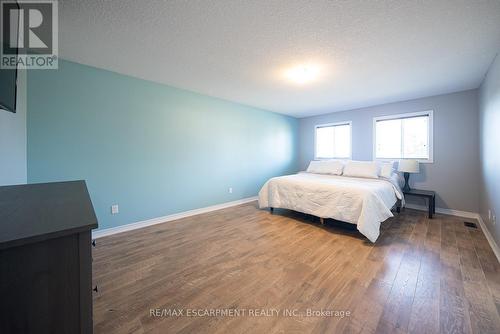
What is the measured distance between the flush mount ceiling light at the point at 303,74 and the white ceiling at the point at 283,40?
0.40ft

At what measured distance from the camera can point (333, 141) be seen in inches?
211

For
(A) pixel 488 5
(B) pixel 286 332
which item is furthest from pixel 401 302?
(A) pixel 488 5

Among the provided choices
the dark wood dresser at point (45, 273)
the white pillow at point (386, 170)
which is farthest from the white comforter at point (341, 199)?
the dark wood dresser at point (45, 273)

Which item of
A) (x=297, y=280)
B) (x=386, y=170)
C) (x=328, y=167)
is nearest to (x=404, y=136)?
(x=386, y=170)

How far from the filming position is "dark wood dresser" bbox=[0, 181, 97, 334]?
1.88 ft

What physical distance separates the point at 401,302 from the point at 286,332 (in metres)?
0.95

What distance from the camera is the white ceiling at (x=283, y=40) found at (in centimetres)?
160

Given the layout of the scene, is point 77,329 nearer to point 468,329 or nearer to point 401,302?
point 401,302

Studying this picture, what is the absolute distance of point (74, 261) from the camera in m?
0.67

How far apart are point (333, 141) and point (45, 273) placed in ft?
18.5

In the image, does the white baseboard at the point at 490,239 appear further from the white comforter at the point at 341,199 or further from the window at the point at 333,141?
the window at the point at 333,141

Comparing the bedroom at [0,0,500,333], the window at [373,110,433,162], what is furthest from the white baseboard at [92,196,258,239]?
the window at [373,110,433,162]

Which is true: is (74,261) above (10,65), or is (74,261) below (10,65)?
below

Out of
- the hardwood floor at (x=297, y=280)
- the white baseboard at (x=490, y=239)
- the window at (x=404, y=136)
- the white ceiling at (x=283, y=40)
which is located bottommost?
the hardwood floor at (x=297, y=280)
